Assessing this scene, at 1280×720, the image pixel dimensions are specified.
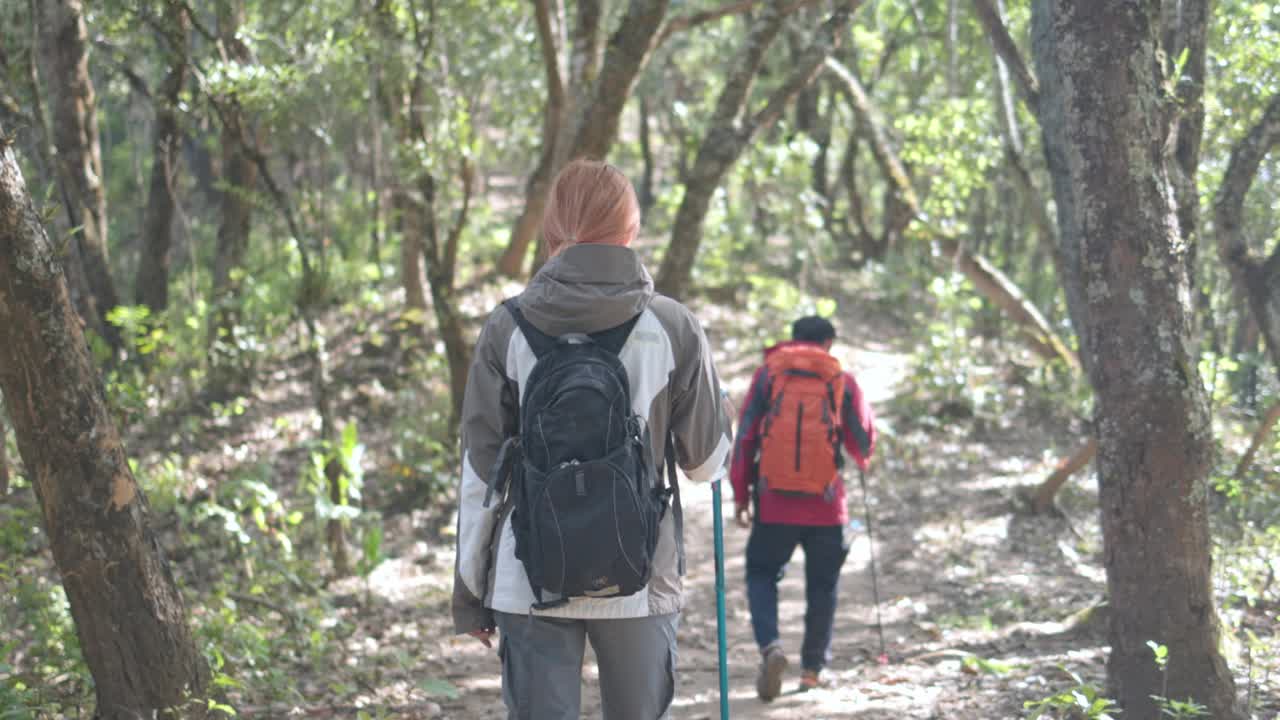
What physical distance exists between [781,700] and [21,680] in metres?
3.61

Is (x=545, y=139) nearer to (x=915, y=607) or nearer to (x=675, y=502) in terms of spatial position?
(x=915, y=607)

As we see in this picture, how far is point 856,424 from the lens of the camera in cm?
573

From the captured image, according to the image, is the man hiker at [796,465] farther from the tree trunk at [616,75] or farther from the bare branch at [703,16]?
the bare branch at [703,16]

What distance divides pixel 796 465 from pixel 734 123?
5.05 meters

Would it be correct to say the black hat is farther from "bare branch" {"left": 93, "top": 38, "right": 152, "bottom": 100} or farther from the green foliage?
"bare branch" {"left": 93, "top": 38, "right": 152, "bottom": 100}

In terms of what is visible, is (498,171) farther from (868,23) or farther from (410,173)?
(410,173)

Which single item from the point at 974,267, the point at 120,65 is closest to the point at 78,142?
the point at 120,65

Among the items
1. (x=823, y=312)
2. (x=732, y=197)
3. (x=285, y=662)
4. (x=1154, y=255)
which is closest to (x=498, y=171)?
(x=732, y=197)

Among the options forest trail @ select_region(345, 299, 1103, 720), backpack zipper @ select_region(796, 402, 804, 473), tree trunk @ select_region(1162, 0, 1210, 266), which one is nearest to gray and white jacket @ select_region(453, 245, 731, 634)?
backpack zipper @ select_region(796, 402, 804, 473)

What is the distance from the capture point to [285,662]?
6316 millimetres

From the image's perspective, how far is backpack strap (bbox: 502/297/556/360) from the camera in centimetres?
295

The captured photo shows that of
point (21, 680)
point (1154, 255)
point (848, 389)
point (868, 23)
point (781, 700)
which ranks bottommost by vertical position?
point (781, 700)

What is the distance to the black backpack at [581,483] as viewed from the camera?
2.77m

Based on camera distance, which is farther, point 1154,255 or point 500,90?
point 500,90
